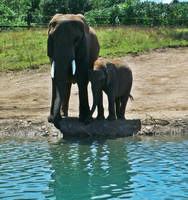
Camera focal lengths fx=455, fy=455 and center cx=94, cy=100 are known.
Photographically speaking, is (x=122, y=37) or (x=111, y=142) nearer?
(x=111, y=142)

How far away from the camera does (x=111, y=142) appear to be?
32.1ft

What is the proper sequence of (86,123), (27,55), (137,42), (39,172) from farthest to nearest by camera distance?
(137,42)
(27,55)
(86,123)
(39,172)

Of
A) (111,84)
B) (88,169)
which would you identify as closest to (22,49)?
(111,84)

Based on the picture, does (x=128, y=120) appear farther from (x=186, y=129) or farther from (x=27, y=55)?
(x=27, y=55)

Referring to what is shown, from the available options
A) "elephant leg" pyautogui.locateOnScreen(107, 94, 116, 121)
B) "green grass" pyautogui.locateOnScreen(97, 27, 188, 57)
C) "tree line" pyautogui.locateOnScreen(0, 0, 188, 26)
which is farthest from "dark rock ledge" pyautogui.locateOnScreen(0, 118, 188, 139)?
"tree line" pyautogui.locateOnScreen(0, 0, 188, 26)

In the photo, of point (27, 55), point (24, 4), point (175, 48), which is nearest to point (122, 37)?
point (175, 48)

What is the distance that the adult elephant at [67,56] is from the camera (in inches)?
379

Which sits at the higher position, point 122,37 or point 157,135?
point 122,37

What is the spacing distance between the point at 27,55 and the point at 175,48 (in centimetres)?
737

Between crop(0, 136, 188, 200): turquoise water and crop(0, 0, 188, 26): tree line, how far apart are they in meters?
21.9

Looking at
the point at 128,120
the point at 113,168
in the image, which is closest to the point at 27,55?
the point at 128,120

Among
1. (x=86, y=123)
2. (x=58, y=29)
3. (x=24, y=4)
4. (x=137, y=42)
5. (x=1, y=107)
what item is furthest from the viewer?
(x=24, y=4)

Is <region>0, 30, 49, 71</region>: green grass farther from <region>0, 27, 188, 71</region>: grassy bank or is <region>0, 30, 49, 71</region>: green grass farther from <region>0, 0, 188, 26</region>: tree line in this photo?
<region>0, 0, 188, 26</region>: tree line

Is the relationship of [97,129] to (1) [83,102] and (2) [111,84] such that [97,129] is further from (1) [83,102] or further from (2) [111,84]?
(2) [111,84]
